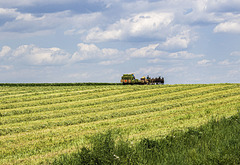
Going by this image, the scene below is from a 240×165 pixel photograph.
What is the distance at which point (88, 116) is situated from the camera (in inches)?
837

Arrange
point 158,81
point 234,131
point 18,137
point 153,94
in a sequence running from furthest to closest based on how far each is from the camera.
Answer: point 158,81, point 153,94, point 18,137, point 234,131

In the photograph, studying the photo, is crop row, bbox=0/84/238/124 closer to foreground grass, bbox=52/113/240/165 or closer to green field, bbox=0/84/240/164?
green field, bbox=0/84/240/164

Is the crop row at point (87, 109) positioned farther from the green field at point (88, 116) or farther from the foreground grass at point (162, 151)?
the foreground grass at point (162, 151)

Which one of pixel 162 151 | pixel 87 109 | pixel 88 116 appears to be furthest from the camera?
pixel 87 109

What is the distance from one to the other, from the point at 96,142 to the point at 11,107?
20.3 m

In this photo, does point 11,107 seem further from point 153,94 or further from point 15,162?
point 15,162

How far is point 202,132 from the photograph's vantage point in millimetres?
11445

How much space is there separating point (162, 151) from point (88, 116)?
12210 mm

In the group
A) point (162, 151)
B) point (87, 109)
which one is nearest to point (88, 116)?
point (87, 109)

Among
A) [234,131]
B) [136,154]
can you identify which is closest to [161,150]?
[136,154]

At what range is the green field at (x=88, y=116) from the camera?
1350 cm

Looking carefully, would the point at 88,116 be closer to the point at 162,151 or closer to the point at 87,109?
the point at 87,109

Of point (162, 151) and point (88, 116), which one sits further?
point (88, 116)

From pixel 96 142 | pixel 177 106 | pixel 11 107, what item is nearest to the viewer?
pixel 96 142
